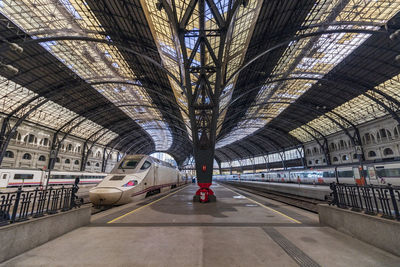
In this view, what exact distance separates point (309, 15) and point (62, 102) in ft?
129

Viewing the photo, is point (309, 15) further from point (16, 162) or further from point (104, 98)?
point (16, 162)

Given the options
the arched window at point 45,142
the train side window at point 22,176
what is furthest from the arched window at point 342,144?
the arched window at point 45,142

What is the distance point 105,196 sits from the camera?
9.12 metres

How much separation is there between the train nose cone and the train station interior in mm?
57

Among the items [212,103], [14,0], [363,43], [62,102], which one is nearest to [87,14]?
[14,0]

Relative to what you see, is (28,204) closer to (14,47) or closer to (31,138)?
(14,47)

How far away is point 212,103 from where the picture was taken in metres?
12.8

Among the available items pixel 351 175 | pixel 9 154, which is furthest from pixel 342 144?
pixel 9 154

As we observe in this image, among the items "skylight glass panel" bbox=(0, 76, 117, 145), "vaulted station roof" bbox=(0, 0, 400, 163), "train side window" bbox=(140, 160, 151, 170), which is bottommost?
"train side window" bbox=(140, 160, 151, 170)

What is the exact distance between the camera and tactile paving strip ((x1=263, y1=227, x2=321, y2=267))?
333cm

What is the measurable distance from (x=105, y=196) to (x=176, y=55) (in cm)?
1301

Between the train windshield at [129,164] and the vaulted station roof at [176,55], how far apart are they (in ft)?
28.0

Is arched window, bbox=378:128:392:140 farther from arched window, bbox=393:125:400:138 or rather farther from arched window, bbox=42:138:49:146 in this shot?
arched window, bbox=42:138:49:146

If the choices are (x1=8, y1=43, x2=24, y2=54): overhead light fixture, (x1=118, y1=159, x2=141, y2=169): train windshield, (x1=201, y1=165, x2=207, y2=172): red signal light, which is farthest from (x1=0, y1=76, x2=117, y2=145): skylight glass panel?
(x1=201, y1=165, x2=207, y2=172): red signal light
